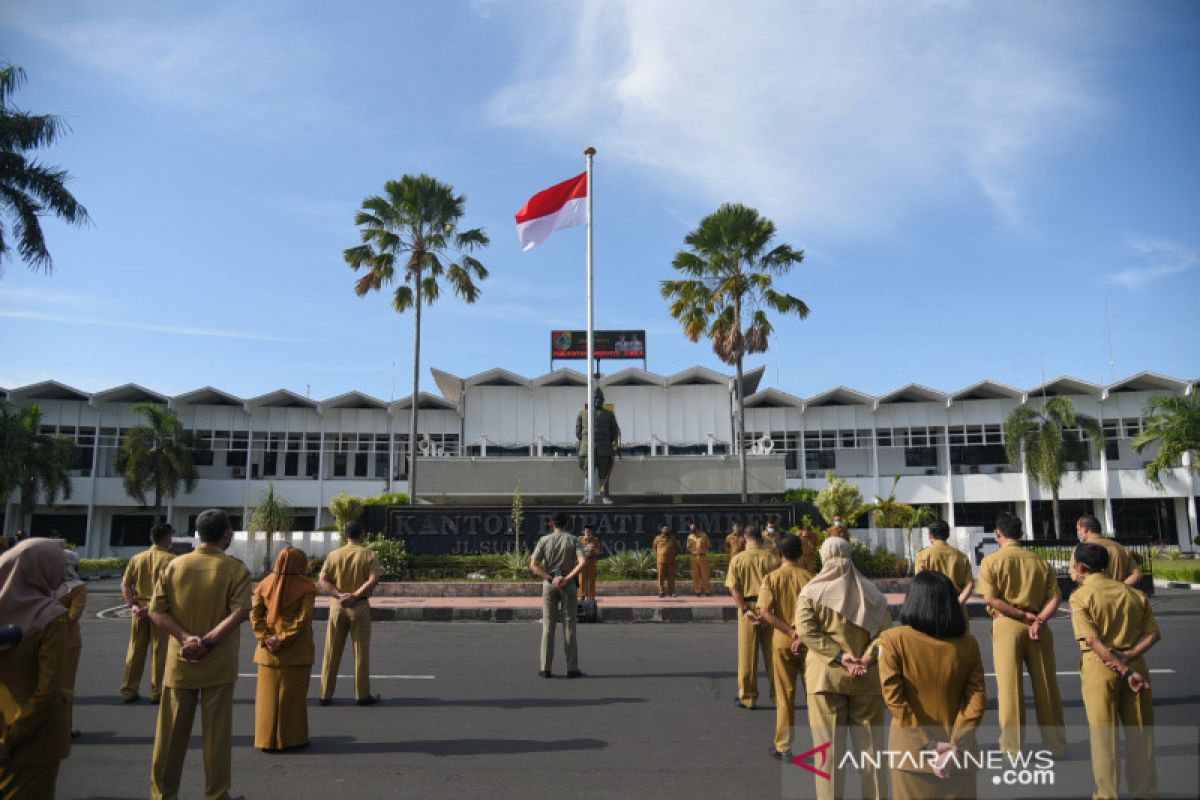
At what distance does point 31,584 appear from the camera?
3941 millimetres

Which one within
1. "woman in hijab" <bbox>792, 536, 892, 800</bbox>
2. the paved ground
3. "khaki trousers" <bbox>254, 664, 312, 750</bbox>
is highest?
"woman in hijab" <bbox>792, 536, 892, 800</bbox>

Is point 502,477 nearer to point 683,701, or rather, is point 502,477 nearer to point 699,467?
point 699,467

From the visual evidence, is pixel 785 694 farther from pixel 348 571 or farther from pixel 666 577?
pixel 666 577

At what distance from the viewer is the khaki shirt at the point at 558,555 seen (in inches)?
344

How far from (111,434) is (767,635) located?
4085 centimetres

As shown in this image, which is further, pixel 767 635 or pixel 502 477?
pixel 502 477

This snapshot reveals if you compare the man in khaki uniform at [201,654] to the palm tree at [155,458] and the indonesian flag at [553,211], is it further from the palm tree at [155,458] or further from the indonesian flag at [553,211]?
the palm tree at [155,458]

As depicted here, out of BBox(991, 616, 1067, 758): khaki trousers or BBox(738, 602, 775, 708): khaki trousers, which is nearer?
BBox(991, 616, 1067, 758): khaki trousers

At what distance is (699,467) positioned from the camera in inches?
1087

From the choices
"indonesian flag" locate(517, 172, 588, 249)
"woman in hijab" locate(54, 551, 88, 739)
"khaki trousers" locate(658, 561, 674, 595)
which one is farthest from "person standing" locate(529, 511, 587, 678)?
A: "indonesian flag" locate(517, 172, 588, 249)

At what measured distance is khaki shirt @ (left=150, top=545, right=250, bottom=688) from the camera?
4.82 metres

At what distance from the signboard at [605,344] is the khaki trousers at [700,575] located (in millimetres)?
24259

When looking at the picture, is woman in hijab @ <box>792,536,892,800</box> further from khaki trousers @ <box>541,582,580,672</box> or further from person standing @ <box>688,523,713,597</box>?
person standing @ <box>688,523,713,597</box>

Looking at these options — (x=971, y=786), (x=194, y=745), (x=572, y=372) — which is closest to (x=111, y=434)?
(x=572, y=372)
